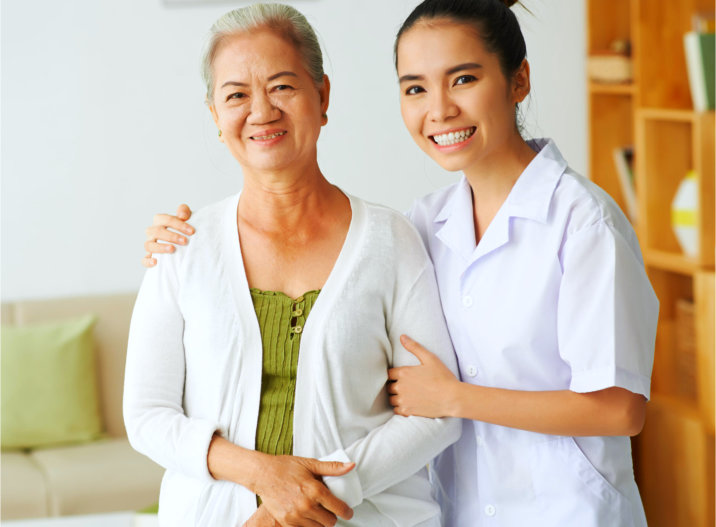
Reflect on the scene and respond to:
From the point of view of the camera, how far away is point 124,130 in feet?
10.9

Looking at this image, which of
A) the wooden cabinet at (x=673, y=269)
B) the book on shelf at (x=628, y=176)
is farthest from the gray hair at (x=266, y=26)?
the book on shelf at (x=628, y=176)

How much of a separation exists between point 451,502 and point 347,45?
2.20 meters

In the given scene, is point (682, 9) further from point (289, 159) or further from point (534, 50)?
point (289, 159)

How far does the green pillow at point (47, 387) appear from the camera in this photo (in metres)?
3.05

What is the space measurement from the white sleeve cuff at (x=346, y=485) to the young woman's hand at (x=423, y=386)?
0.13 m

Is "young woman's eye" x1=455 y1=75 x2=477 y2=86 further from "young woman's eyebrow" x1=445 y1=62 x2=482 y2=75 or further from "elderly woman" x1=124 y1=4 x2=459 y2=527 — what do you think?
"elderly woman" x1=124 y1=4 x2=459 y2=527

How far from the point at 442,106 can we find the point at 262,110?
293mm

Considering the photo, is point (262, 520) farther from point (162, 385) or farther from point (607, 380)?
point (607, 380)

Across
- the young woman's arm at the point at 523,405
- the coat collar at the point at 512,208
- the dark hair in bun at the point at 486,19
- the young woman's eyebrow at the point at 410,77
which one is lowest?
the young woman's arm at the point at 523,405

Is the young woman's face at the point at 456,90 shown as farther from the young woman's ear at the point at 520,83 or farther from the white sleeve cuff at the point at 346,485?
the white sleeve cuff at the point at 346,485

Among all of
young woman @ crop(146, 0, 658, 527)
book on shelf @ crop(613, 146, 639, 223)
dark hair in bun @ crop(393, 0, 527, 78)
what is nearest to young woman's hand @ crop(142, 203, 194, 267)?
young woman @ crop(146, 0, 658, 527)

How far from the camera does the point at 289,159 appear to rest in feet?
4.59

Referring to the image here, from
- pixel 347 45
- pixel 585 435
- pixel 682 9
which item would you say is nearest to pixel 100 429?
pixel 347 45

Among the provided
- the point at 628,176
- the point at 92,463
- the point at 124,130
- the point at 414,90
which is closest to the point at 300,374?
the point at 414,90
